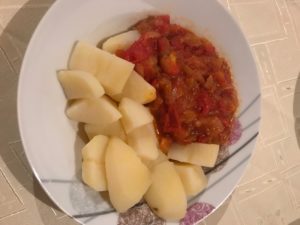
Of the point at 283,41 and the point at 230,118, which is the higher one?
the point at 283,41

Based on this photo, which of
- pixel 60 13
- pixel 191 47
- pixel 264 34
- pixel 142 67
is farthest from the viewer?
pixel 264 34

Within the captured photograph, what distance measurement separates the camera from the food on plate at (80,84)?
95 cm

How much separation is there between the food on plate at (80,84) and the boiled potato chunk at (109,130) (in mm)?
85

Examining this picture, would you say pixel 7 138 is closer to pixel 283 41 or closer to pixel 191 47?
pixel 191 47

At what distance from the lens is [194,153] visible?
1128mm

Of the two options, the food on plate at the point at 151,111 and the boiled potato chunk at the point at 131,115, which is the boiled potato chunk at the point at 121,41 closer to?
the food on plate at the point at 151,111

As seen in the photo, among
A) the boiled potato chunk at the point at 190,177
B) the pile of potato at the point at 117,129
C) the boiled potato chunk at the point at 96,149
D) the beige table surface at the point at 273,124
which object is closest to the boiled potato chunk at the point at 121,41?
the pile of potato at the point at 117,129

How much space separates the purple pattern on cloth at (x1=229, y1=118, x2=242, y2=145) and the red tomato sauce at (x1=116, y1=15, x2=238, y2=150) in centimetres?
3

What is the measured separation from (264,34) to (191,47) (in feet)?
1.59

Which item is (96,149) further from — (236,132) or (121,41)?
(236,132)

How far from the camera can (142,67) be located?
3.43ft

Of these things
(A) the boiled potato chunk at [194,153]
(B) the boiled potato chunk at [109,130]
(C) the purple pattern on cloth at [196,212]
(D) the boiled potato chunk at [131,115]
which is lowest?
(C) the purple pattern on cloth at [196,212]

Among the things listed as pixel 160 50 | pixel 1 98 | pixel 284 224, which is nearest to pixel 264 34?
pixel 160 50

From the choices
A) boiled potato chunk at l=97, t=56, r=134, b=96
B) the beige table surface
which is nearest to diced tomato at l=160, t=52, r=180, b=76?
boiled potato chunk at l=97, t=56, r=134, b=96
